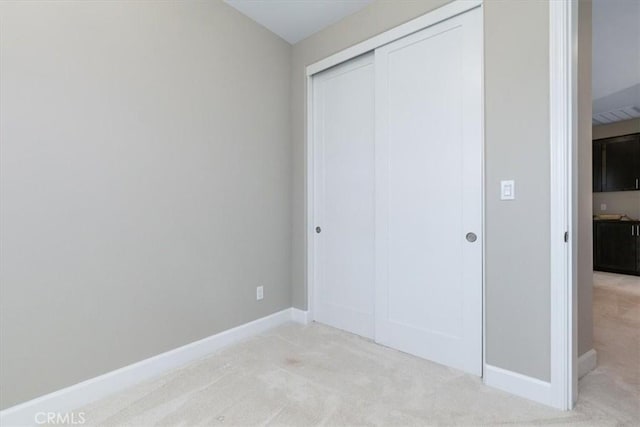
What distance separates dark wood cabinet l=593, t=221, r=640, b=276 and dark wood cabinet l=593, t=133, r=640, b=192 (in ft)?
2.11

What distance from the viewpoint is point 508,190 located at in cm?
184

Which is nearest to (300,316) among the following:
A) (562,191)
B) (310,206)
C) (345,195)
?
(310,206)

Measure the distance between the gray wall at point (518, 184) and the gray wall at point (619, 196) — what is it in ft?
17.3

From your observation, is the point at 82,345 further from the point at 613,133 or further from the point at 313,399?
the point at 613,133

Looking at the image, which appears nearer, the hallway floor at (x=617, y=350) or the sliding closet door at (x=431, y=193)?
the hallway floor at (x=617, y=350)

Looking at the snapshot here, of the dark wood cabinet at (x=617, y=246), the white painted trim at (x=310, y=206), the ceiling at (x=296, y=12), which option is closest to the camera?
the ceiling at (x=296, y=12)

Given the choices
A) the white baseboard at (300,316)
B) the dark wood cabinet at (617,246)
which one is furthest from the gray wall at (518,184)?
the dark wood cabinet at (617,246)

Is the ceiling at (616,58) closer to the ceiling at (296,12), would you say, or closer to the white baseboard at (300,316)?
the ceiling at (296,12)

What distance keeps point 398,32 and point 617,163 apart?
5.25 meters

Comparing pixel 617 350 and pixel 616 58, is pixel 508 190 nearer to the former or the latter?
pixel 617 350

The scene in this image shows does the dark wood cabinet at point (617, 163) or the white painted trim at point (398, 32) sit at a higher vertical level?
the white painted trim at point (398, 32)

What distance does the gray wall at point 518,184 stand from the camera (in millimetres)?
1720

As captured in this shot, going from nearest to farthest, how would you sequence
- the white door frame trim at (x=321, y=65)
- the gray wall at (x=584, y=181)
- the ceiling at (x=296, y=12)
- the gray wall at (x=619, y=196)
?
the gray wall at (x=584, y=181), the white door frame trim at (x=321, y=65), the ceiling at (x=296, y=12), the gray wall at (x=619, y=196)

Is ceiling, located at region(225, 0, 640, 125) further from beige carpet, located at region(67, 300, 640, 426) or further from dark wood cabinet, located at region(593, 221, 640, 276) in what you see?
beige carpet, located at region(67, 300, 640, 426)
